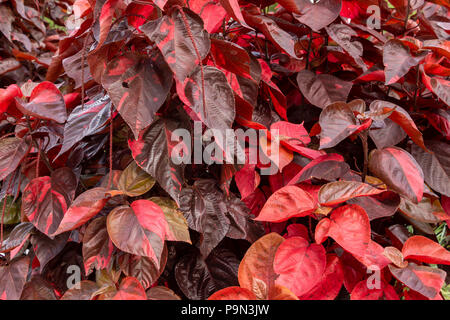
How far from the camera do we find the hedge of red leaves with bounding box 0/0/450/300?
1.80 ft

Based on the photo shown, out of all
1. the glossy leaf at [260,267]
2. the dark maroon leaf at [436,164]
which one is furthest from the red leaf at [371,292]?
the dark maroon leaf at [436,164]

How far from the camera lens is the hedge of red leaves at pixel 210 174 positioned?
547 millimetres

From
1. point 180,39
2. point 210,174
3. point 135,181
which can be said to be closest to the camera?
Result: point 180,39

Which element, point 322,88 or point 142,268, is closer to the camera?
point 142,268

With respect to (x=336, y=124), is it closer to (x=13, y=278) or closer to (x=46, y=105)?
(x=46, y=105)

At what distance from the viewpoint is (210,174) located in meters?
0.73

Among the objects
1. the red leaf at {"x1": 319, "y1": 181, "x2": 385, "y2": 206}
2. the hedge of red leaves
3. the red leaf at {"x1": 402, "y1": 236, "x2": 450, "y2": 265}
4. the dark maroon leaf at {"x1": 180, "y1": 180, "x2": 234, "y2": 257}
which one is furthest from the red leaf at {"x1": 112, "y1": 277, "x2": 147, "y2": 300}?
the red leaf at {"x1": 402, "y1": 236, "x2": 450, "y2": 265}

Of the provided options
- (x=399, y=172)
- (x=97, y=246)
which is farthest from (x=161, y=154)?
(x=399, y=172)

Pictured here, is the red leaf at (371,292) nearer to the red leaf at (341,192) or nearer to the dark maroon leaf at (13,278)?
the red leaf at (341,192)

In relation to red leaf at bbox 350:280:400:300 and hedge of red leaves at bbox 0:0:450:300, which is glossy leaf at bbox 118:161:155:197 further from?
red leaf at bbox 350:280:400:300
